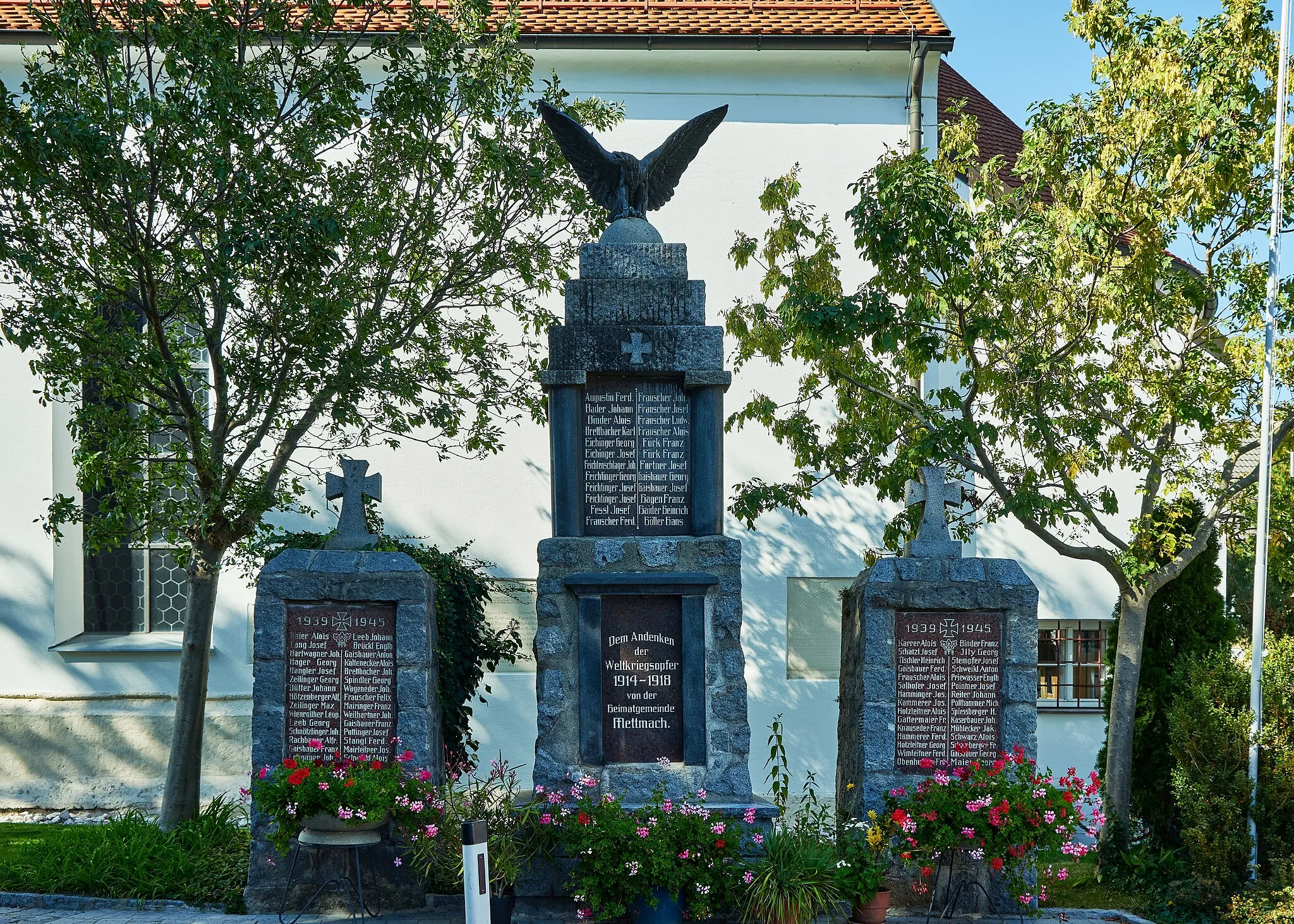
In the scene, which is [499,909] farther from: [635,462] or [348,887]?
[635,462]

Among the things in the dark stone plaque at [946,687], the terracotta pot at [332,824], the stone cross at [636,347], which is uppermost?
the stone cross at [636,347]

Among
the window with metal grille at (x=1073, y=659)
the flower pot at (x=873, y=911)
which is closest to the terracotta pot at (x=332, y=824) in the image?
the flower pot at (x=873, y=911)

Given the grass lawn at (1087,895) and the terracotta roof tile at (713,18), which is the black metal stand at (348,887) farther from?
the terracotta roof tile at (713,18)

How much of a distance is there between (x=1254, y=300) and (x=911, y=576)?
3.43m

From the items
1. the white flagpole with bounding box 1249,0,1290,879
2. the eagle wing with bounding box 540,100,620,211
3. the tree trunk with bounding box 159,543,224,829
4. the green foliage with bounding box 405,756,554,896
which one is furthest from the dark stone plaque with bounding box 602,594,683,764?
the white flagpole with bounding box 1249,0,1290,879

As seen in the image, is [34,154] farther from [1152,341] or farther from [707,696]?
[1152,341]

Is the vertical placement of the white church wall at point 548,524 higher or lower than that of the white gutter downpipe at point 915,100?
lower

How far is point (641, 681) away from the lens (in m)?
7.60

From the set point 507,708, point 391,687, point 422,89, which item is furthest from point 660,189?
point 507,708

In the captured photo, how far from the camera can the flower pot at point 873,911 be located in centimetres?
699

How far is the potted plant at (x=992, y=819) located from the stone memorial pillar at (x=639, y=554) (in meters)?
0.95

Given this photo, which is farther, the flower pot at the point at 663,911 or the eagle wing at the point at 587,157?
the eagle wing at the point at 587,157

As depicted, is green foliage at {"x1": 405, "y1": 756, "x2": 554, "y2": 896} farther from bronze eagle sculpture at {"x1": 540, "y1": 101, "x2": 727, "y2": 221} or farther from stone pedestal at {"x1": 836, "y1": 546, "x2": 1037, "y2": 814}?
bronze eagle sculpture at {"x1": 540, "y1": 101, "x2": 727, "y2": 221}

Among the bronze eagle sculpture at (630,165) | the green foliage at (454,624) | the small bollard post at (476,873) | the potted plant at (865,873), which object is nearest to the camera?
the small bollard post at (476,873)
